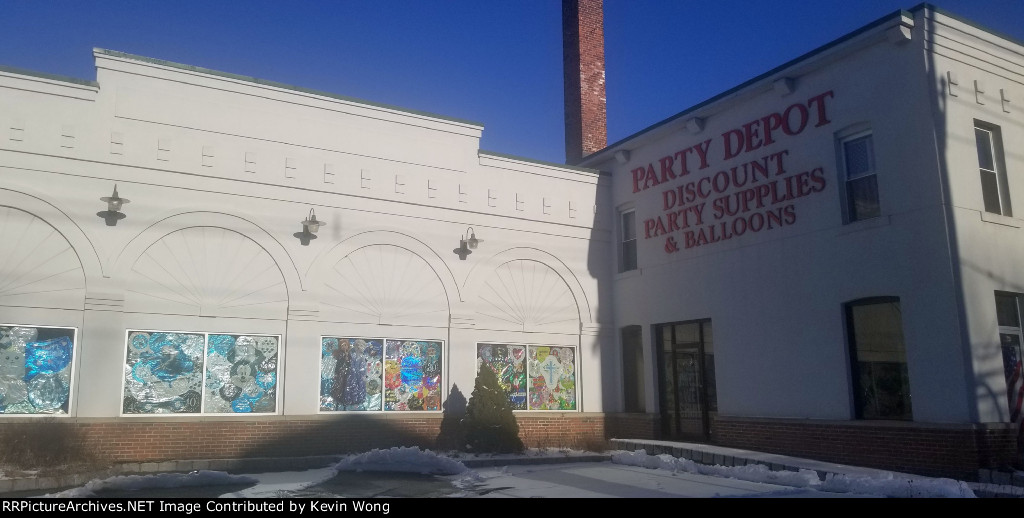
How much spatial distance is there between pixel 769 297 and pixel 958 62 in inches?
204

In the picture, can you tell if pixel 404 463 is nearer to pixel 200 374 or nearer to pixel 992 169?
pixel 200 374

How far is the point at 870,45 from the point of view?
571 inches

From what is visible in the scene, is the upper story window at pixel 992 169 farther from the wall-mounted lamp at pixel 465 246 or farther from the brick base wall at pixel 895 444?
the wall-mounted lamp at pixel 465 246

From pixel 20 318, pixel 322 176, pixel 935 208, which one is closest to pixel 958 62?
pixel 935 208

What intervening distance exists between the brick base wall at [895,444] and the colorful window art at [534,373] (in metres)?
4.49

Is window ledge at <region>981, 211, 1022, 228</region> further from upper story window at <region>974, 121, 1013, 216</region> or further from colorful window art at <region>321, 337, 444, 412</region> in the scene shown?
Result: colorful window art at <region>321, 337, 444, 412</region>

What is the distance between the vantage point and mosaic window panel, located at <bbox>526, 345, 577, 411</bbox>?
18.6 m

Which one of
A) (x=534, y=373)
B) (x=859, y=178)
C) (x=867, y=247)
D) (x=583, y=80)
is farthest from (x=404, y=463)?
(x=583, y=80)

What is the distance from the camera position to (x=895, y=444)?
43.3ft

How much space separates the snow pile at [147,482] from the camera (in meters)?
10.2

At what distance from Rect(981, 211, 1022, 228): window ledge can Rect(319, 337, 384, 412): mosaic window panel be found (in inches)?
442

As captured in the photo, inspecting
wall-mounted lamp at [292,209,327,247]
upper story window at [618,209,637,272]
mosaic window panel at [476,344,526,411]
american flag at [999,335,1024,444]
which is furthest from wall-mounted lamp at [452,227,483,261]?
american flag at [999,335,1024,444]

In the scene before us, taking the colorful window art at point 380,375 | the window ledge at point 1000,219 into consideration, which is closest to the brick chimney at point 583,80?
the colorful window art at point 380,375
